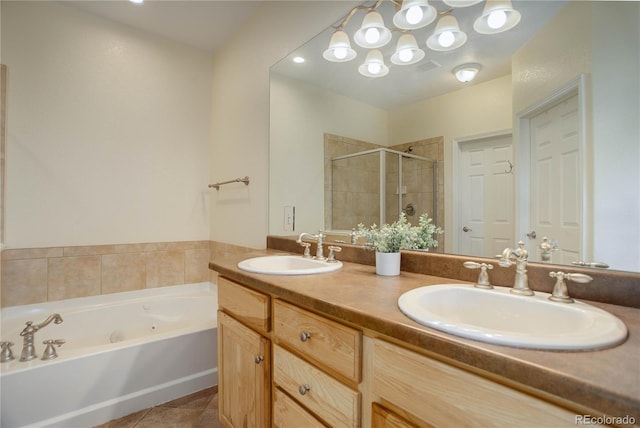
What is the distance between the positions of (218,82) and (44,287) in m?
2.06

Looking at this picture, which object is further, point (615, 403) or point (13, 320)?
point (13, 320)

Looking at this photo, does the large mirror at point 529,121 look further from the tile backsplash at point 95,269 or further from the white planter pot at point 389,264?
the tile backsplash at point 95,269

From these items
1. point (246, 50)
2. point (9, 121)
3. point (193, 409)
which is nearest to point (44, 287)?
point (9, 121)

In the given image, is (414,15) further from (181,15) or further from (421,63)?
(181,15)

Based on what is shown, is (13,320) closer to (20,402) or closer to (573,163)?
(20,402)

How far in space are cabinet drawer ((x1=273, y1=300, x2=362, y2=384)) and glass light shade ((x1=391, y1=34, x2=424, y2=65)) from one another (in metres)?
1.17

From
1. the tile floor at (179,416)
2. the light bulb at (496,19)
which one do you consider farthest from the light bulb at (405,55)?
the tile floor at (179,416)

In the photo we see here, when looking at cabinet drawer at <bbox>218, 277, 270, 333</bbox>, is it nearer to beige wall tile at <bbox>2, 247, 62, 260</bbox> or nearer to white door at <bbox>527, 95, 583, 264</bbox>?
white door at <bbox>527, 95, 583, 264</bbox>

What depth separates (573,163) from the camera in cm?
87

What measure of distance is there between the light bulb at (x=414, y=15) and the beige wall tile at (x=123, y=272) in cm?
246

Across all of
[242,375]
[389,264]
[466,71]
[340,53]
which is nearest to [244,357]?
[242,375]

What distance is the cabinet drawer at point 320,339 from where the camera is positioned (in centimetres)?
75

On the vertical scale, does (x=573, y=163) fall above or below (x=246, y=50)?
below

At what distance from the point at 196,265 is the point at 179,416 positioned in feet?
4.20
